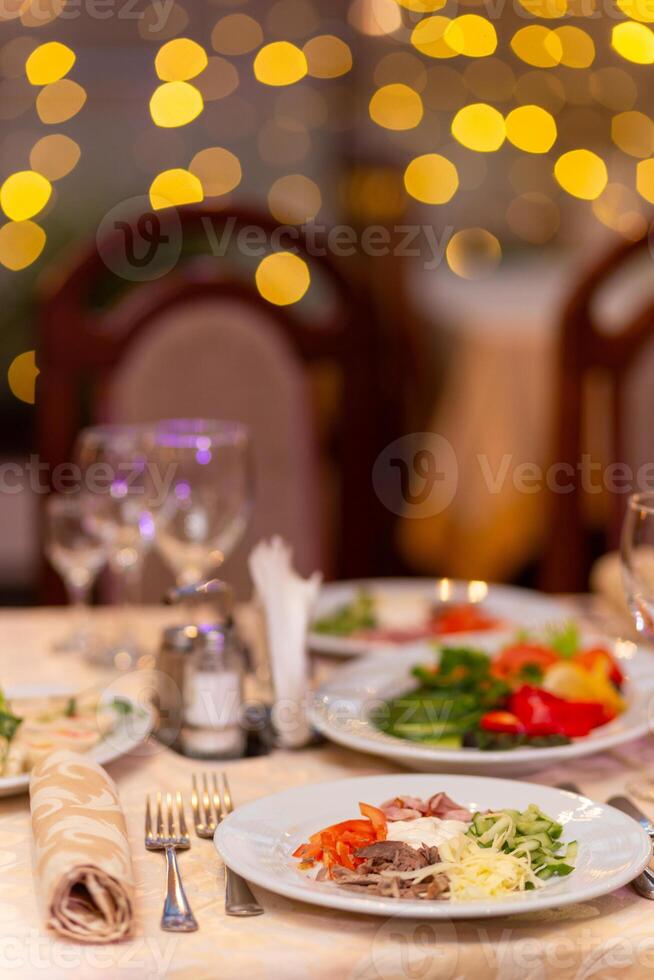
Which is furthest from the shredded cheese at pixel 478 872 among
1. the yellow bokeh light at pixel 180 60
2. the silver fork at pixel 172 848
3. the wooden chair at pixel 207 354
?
the yellow bokeh light at pixel 180 60

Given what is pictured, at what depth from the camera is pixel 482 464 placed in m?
3.77

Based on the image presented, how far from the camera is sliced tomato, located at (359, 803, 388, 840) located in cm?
72

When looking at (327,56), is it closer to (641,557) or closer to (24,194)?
→ (24,194)

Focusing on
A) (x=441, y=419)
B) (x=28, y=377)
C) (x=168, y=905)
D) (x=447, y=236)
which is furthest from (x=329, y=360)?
(x=28, y=377)

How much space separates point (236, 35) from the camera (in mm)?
5156

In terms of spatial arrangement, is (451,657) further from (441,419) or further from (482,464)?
(441,419)

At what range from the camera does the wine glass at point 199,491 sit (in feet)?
4.05

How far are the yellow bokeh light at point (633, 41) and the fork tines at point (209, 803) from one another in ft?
15.1

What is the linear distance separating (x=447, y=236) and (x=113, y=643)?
3.76 metres

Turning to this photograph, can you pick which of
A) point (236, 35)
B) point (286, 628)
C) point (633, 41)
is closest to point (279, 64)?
point (236, 35)

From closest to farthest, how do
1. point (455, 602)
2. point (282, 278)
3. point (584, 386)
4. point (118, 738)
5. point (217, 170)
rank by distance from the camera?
point (118, 738) < point (455, 602) < point (584, 386) < point (282, 278) < point (217, 170)

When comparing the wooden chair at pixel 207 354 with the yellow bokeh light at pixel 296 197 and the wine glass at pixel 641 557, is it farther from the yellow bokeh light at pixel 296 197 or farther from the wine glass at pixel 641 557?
the yellow bokeh light at pixel 296 197

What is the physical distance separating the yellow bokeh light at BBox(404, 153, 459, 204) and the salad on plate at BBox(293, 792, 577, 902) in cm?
426

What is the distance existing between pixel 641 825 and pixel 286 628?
1.35 ft
